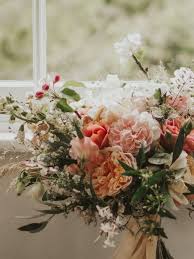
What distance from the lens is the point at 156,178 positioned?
1.02 m

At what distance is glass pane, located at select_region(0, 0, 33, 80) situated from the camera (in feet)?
5.68

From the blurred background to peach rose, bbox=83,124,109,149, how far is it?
2.11 feet

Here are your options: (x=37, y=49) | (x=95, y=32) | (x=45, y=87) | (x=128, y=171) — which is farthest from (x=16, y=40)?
(x=128, y=171)

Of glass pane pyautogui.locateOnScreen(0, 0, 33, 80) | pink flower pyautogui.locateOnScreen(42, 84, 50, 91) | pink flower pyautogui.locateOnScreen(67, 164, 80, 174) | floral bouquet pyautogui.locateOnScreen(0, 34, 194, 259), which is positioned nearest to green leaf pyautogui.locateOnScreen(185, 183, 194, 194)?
floral bouquet pyautogui.locateOnScreen(0, 34, 194, 259)

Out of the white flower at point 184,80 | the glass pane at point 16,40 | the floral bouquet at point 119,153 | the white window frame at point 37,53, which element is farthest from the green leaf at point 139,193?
the glass pane at point 16,40

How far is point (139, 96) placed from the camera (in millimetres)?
1111

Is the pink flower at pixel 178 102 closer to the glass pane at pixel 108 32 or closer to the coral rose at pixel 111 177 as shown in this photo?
the coral rose at pixel 111 177

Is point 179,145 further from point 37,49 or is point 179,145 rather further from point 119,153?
point 37,49

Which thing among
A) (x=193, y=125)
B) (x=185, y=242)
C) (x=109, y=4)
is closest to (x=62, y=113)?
(x=193, y=125)

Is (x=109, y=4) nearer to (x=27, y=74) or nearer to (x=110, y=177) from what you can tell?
(x=27, y=74)

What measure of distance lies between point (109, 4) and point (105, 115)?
0.73 meters

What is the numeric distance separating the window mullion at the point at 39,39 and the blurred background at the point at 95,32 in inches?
2.3

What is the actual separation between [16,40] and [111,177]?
82cm

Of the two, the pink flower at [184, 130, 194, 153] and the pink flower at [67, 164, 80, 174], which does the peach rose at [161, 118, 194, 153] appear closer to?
the pink flower at [184, 130, 194, 153]
